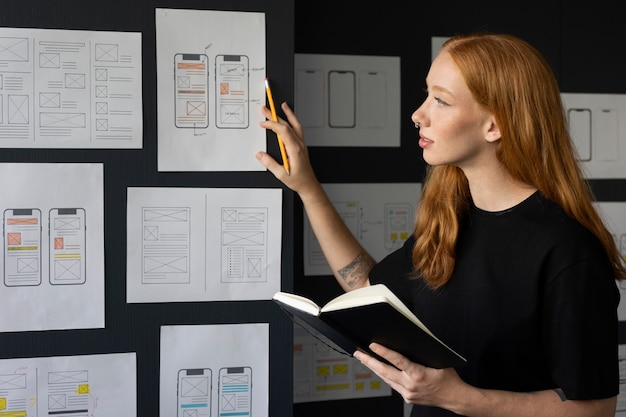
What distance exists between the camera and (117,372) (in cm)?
187

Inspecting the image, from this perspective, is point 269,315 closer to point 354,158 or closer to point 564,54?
point 354,158

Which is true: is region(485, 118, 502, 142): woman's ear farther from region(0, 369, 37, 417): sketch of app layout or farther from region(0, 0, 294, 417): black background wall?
region(0, 369, 37, 417): sketch of app layout

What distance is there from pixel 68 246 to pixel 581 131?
189 cm

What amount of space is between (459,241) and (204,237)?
64cm

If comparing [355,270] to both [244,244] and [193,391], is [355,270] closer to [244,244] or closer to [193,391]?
[244,244]

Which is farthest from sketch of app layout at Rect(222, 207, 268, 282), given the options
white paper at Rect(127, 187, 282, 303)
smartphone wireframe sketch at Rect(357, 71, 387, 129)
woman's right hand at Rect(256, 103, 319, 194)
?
smartphone wireframe sketch at Rect(357, 71, 387, 129)

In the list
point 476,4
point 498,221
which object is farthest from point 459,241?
point 476,4

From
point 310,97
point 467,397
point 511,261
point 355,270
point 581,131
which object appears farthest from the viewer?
point 581,131

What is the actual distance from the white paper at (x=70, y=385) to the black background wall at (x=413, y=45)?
31.9 inches

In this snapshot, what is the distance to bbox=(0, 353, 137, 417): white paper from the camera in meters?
1.83

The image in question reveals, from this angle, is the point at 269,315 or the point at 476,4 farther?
the point at 476,4

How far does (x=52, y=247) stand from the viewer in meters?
1.85

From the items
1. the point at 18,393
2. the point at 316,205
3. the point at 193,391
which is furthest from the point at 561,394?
the point at 18,393

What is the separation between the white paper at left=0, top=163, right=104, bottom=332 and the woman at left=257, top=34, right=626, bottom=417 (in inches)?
29.3
